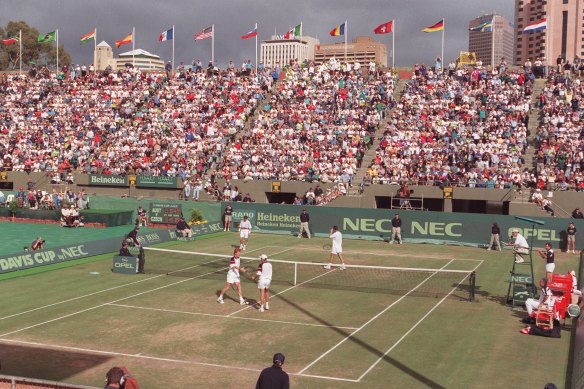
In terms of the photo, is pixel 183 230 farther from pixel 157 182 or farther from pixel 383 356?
pixel 383 356

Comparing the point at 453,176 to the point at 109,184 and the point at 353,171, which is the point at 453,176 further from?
the point at 109,184

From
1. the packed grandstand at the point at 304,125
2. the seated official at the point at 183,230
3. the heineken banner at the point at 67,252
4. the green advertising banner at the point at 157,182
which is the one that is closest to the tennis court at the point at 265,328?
the heineken banner at the point at 67,252

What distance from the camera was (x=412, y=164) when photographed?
49.0 m

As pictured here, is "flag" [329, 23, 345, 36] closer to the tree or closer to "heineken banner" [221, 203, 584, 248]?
Result: "heineken banner" [221, 203, 584, 248]

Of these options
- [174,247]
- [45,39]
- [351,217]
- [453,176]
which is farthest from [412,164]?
[45,39]

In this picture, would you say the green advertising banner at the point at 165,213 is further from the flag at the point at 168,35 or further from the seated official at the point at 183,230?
the flag at the point at 168,35

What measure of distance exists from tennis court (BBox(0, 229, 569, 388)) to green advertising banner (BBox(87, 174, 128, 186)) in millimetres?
25384

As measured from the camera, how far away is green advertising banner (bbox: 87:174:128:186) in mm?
55344

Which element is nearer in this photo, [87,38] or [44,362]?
[44,362]

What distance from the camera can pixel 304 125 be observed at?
2199 inches

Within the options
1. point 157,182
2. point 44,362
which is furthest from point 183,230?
point 44,362

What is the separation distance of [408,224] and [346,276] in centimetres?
1375

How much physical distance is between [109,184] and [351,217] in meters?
22.6

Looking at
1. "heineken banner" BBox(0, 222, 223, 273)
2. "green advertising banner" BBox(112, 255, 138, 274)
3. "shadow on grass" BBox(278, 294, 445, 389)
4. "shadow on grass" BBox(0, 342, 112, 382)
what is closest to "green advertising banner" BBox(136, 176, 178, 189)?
"heineken banner" BBox(0, 222, 223, 273)
